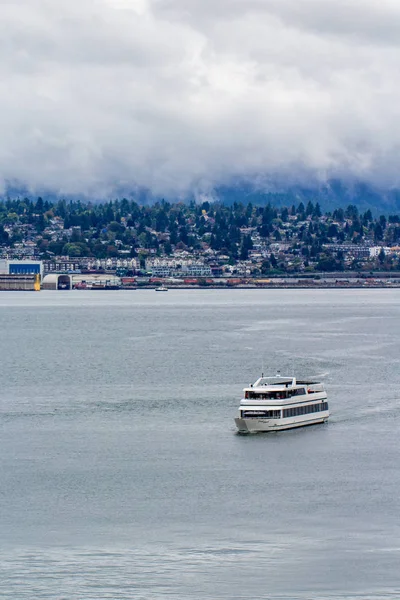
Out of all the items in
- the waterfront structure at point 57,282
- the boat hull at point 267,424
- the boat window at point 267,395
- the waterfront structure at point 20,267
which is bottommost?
the waterfront structure at point 57,282

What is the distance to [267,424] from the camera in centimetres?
3325

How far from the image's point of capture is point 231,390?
4144 cm

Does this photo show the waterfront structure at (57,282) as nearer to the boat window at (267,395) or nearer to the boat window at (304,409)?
the boat window at (304,409)

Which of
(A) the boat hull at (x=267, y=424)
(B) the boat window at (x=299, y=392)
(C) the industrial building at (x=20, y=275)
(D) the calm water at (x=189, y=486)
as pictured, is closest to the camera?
(D) the calm water at (x=189, y=486)

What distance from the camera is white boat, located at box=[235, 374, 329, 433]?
3309 cm

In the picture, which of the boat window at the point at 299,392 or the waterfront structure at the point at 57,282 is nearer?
the boat window at the point at 299,392

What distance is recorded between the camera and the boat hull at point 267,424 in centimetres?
3284

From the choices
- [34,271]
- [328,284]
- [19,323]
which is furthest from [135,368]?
[328,284]

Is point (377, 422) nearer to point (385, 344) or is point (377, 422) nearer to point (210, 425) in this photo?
point (210, 425)

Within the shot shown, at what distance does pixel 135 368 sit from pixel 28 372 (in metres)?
4.06

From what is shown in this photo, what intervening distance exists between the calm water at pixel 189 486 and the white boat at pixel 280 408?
54 cm

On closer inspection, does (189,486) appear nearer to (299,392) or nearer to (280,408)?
(280,408)

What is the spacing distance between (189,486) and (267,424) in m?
7.45

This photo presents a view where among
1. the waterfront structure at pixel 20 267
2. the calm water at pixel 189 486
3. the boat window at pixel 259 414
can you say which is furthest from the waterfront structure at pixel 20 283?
the boat window at pixel 259 414
